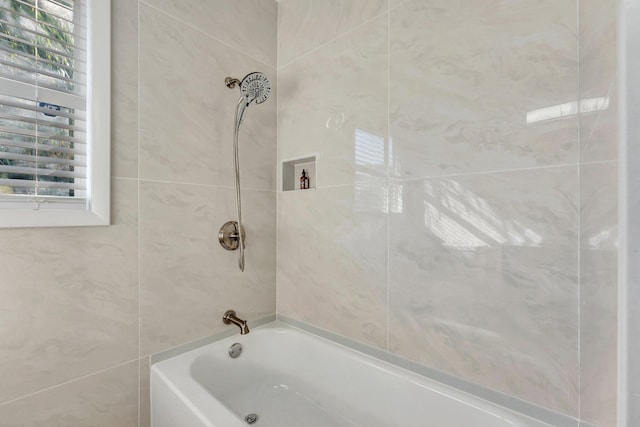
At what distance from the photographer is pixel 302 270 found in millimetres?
1510

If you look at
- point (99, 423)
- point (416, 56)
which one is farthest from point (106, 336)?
point (416, 56)

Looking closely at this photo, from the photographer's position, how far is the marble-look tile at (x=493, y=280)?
82 centimetres

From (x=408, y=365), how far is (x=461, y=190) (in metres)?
0.72

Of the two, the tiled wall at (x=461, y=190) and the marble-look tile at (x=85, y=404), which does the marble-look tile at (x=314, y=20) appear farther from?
the marble-look tile at (x=85, y=404)

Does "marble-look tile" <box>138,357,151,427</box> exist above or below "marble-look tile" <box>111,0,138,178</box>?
below

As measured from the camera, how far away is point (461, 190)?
99 cm

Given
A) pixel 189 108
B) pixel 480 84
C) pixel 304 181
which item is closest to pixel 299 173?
pixel 304 181

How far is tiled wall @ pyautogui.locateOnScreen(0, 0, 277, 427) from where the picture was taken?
0.92 m

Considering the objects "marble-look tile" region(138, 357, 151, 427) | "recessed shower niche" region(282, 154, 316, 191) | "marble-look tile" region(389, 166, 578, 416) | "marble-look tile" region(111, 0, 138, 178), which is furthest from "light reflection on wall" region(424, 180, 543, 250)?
"marble-look tile" region(138, 357, 151, 427)

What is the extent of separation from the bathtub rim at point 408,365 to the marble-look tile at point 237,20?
4.76ft

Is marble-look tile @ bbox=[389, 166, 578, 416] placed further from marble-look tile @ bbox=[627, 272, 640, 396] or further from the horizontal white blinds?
the horizontal white blinds

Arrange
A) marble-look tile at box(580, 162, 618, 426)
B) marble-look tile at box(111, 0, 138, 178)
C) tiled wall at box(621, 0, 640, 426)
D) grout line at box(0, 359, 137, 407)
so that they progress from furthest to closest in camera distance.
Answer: marble-look tile at box(111, 0, 138, 178) → grout line at box(0, 359, 137, 407) → marble-look tile at box(580, 162, 618, 426) → tiled wall at box(621, 0, 640, 426)

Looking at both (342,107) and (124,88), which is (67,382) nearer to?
(124,88)

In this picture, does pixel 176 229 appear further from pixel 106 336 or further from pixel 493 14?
pixel 493 14
